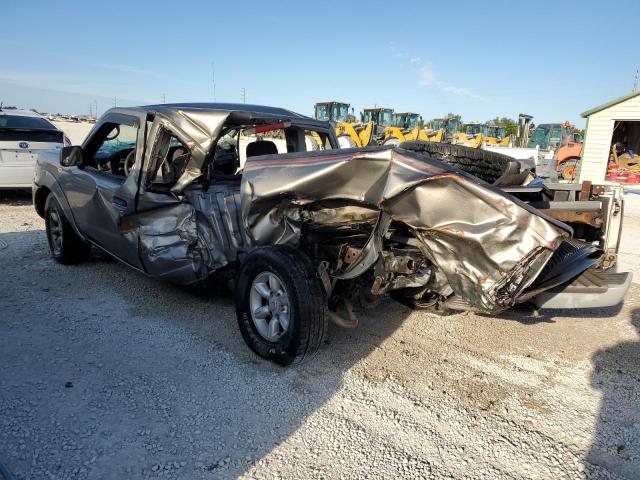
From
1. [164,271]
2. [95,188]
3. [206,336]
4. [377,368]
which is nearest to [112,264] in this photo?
[95,188]

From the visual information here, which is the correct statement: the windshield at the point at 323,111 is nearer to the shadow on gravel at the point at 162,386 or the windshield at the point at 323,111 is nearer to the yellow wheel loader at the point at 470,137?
the yellow wheel loader at the point at 470,137

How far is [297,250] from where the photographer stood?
10.3ft

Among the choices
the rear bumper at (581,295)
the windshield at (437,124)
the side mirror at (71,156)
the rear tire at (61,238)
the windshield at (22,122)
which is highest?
the windshield at (437,124)

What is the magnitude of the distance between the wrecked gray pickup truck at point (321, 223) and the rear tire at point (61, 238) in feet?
1.92

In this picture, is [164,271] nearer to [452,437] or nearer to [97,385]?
[97,385]

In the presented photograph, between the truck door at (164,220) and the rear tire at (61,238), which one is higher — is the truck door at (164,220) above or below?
above

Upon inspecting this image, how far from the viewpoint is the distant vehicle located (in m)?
8.12

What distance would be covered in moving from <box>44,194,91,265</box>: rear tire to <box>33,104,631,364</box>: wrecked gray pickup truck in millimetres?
584

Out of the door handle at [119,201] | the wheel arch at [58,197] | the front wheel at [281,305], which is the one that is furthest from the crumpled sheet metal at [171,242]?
the wheel arch at [58,197]

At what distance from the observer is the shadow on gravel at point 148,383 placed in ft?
7.68

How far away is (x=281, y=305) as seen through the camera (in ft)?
10.3

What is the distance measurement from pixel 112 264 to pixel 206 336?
95.7 inches

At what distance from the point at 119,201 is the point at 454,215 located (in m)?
2.99

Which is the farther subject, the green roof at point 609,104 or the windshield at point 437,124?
the windshield at point 437,124
